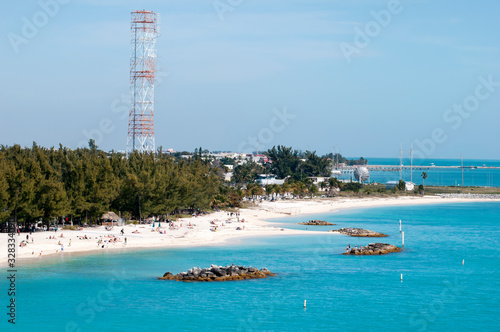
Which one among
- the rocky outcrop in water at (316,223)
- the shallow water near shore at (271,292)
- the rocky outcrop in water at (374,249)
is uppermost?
the rocky outcrop in water at (316,223)

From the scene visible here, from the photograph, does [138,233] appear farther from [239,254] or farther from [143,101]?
[143,101]

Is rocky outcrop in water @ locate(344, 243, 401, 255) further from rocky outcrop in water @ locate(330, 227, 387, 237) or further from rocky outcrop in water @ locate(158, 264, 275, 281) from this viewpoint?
rocky outcrop in water @ locate(158, 264, 275, 281)

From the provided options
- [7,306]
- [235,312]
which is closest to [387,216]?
[235,312]

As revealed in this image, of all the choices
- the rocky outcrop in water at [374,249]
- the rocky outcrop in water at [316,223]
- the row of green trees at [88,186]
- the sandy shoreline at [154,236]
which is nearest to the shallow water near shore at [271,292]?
the rocky outcrop in water at [374,249]

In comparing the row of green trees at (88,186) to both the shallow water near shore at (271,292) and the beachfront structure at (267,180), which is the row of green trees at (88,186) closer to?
the shallow water near shore at (271,292)

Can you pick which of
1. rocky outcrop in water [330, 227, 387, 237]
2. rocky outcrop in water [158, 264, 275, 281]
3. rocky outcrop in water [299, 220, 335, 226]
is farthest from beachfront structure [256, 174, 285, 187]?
rocky outcrop in water [158, 264, 275, 281]

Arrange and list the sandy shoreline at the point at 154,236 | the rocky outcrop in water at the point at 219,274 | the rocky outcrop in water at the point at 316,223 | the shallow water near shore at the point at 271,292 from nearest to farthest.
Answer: the shallow water near shore at the point at 271,292, the rocky outcrop in water at the point at 219,274, the sandy shoreline at the point at 154,236, the rocky outcrop in water at the point at 316,223

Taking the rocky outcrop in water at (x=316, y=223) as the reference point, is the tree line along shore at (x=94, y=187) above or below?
above
